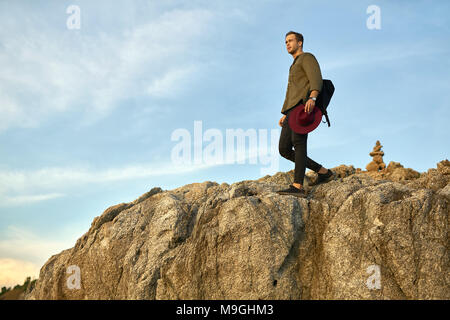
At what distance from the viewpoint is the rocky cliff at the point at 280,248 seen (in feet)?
27.8

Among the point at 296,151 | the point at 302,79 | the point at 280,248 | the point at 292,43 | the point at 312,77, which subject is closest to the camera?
the point at 280,248

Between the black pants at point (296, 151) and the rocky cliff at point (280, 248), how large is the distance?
2.34 ft

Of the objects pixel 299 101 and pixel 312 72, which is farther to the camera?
pixel 299 101

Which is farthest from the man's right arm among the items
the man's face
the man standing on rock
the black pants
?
the black pants

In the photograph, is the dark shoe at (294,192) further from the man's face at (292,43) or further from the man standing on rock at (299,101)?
the man's face at (292,43)

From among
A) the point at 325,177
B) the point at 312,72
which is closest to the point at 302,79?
the point at 312,72

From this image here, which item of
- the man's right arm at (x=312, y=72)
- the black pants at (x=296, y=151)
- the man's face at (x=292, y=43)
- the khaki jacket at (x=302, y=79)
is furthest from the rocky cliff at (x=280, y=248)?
the man's face at (x=292, y=43)

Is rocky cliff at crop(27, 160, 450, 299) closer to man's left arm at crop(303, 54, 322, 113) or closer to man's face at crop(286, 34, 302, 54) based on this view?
man's left arm at crop(303, 54, 322, 113)

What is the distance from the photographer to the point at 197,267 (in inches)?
361

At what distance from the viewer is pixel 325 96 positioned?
10875mm

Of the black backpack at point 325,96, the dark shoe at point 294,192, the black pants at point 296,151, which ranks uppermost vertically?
the black backpack at point 325,96

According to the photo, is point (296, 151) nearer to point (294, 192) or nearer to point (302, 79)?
point (294, 192)

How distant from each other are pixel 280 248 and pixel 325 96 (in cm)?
441
